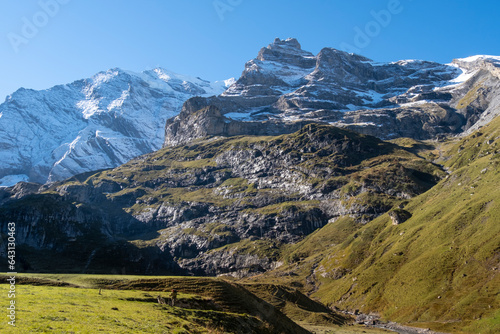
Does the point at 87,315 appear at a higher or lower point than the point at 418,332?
higher

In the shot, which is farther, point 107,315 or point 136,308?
point 136,308

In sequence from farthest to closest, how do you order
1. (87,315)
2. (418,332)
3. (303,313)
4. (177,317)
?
(418,332)
(303,313)
(177,317)
(87,315)

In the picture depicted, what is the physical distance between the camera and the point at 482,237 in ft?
599

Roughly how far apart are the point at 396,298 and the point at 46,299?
172197 millimetres

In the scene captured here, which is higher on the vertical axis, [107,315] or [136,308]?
[107,315]

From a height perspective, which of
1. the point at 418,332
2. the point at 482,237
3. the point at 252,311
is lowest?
the point at 418,332

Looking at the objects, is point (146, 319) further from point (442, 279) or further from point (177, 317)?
point (442, 279)

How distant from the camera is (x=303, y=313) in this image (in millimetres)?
136500

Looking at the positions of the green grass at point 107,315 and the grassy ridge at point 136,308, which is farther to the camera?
the grassy ridge at point 136,308

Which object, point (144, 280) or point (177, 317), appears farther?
point (144, 280)

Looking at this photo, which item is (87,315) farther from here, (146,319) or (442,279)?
(442,279)

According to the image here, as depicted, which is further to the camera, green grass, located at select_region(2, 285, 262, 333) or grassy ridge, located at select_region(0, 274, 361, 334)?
grassy ridge, located at select_region(0, 274, 361, 334)

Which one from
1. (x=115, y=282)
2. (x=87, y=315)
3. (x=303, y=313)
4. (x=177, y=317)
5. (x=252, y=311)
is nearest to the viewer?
(x=87, y=315)

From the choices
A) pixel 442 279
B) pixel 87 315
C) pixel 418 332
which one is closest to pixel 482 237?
pixel 442 279
